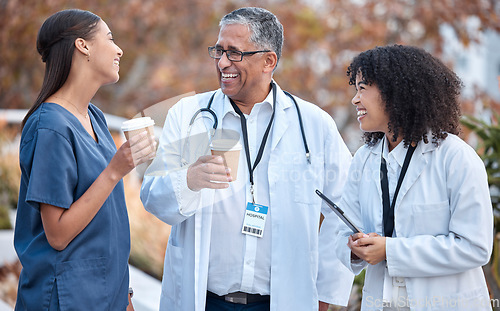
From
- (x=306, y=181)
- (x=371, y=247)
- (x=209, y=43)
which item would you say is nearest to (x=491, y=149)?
(x=306, y=181)

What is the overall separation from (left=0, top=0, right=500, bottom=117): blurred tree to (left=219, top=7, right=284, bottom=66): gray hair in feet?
16.9

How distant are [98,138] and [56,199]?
395 millimetres

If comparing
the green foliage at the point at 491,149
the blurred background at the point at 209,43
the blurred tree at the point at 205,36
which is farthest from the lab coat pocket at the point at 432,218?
the blurred tree at the point at 205,36

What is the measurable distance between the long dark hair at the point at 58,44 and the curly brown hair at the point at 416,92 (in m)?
1.19

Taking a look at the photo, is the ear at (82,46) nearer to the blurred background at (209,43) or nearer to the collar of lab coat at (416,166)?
the collar of lab coat at (416,166)

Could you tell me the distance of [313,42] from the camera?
28.0 ft

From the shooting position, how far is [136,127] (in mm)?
2012

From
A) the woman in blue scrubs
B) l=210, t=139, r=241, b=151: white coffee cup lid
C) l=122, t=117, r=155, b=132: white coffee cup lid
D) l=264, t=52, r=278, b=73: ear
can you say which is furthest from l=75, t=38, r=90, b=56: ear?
l=264, t=52, r=278, b=73: ear

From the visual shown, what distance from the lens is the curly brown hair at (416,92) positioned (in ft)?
7.15

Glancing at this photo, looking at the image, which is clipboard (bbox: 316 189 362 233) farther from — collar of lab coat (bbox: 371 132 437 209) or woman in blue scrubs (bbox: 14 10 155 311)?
woman in blue scrubs (bbox: 14 10 155 311)

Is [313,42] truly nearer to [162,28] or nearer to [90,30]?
[162,28]

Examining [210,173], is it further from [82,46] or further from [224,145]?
[82,46]

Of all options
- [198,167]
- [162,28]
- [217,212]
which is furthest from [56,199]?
[162,28]

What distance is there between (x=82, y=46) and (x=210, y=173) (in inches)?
28.0
